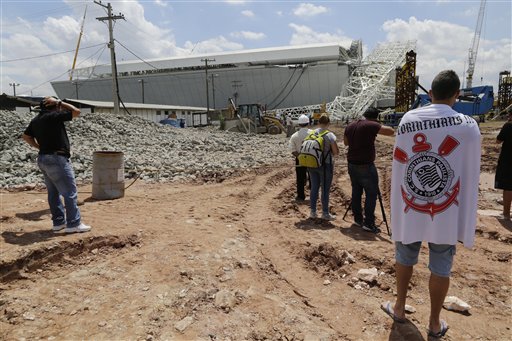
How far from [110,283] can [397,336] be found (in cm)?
274

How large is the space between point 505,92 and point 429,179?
44143 millimetres

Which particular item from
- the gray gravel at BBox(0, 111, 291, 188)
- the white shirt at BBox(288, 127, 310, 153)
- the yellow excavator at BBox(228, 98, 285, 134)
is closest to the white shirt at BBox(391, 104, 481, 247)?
the white shirt at BBox(288, 127, 310, 153)

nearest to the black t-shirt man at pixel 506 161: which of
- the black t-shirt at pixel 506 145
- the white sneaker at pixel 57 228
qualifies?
the black t-shirt at pixel 506 145

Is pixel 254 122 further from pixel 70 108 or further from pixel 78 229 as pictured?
pixel 78 229

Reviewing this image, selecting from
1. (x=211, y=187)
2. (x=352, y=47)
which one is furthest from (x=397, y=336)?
(x=352, y=47)

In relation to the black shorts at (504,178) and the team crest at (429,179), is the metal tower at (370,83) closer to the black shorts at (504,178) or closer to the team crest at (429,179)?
the black shorts at (504,178)

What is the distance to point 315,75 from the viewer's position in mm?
62938

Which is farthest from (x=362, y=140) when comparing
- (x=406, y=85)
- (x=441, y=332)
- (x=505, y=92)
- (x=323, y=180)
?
(x=505, y=92)

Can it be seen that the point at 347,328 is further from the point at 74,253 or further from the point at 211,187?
the point at 211,187

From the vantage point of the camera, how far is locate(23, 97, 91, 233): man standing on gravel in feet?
16.5

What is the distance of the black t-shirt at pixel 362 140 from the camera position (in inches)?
210

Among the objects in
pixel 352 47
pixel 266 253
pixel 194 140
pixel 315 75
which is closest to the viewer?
pixel 266 253

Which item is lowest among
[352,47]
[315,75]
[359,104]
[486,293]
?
[486,293]

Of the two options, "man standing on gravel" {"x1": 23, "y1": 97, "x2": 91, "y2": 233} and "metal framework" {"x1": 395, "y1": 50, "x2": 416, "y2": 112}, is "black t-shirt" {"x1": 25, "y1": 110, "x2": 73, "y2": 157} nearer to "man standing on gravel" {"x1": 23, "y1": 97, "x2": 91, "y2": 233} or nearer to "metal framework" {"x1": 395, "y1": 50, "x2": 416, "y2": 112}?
"man standing on gravel" {"x1": 23, "y1": 97, "x2": 91, "y2": 233}
